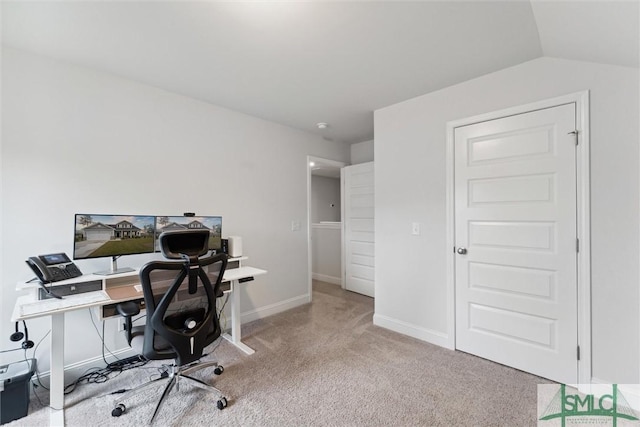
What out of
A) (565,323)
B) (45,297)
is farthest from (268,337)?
(565,323)

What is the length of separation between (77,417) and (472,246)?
3.14m

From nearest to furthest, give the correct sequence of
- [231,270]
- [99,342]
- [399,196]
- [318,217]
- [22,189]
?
[22,189], [99,342], [231,270], [399,196], [318,217]

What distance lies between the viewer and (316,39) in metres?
1.81

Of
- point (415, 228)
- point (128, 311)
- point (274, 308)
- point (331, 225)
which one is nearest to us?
point (128, 311)

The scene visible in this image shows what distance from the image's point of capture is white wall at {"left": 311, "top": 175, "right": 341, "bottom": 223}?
235 inches

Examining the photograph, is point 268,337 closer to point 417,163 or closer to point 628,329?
point 417,163

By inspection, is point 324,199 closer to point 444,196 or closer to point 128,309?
point 444,196

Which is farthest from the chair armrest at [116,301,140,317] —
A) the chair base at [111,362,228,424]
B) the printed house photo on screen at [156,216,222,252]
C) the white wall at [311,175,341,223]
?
the white wall at [311,175,341,223]

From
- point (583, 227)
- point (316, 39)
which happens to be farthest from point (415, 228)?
point (316, 39)

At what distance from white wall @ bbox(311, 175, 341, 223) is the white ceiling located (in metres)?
3.46

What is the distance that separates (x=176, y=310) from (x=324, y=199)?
15.3 ft

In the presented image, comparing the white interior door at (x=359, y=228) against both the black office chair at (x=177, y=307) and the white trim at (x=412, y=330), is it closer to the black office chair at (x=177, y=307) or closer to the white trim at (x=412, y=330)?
the white trim at (x=412, y=330)

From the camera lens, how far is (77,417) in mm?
1690

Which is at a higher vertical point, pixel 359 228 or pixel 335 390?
pixel 359 228
